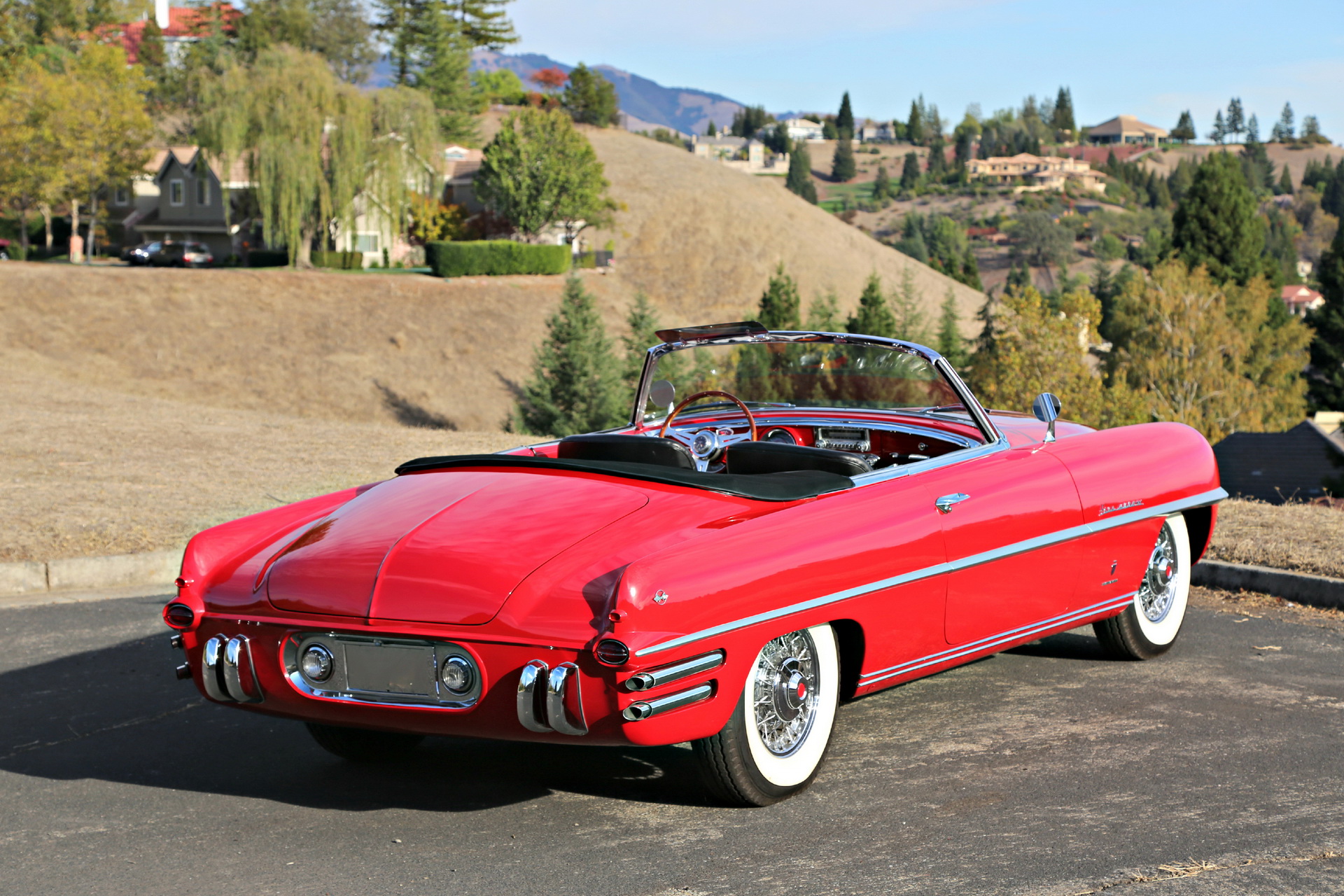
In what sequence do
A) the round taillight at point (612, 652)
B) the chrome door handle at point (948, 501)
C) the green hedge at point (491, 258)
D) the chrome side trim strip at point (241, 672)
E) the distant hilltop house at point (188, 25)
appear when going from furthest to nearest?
1. the distant hilltop house at point (188, 25)
2. the green hedge at point (491, 258)
3. the chrome door handle at point (948, 501)
4. the chrome side trim strip at point (241, 672)
5. the round taillight at point (612, 652)

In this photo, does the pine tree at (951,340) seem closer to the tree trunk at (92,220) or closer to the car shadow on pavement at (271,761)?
the tree trunk at (92,220)

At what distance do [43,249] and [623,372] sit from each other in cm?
4488

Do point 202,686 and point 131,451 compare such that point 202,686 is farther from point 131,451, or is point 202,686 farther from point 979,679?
point 131,451

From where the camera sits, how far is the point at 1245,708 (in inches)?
188

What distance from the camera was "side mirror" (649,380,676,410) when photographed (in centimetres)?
550

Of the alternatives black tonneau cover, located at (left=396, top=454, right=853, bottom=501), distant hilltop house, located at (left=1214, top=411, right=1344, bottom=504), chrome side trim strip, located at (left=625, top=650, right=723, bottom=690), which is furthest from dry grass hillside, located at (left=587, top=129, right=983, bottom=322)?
chrome side trim strip, located at (left=625, top=650, right=723, bottom=690)

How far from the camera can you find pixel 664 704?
10.7 feet

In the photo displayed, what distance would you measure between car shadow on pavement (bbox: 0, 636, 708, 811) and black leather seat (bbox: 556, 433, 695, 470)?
101cm

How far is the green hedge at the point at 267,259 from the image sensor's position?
57375mm

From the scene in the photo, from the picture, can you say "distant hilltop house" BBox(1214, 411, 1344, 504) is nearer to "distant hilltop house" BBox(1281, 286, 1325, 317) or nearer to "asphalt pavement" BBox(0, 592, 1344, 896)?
"asphalt pavement" BBox(0, 592, 1344, 896)

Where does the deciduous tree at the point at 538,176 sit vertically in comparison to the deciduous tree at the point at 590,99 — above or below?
below

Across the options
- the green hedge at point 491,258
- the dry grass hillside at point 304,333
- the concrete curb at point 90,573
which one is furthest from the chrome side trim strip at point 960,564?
the green hedge at point 491,258

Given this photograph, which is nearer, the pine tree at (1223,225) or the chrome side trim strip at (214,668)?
the chrome side trim strip at (214,668)

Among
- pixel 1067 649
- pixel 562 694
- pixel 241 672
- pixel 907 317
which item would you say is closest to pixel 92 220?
pixel 907 317
